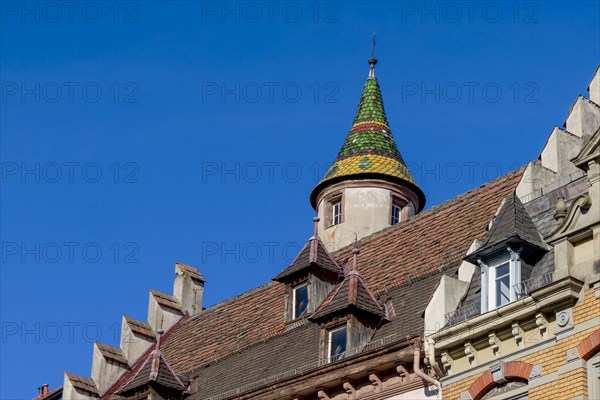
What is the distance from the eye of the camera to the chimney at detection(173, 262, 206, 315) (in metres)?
48.2

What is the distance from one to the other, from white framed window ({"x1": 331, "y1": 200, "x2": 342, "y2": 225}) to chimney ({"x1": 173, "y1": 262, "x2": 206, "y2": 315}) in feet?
15.5

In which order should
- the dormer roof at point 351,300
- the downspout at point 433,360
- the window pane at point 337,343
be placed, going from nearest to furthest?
the downspout at point 433,360 → the dormer roof at point 351,300 → the window pane at point 337,343

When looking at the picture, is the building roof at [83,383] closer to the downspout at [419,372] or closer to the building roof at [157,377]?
the building roof at [157,377]

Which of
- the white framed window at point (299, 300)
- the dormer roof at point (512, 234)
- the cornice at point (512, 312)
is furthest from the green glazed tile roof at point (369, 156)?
the cornice at point (512, 312)

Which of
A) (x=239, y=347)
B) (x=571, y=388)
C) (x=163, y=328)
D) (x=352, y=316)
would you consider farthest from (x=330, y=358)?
(x=163, y=328)

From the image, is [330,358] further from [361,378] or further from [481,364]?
[481,364]

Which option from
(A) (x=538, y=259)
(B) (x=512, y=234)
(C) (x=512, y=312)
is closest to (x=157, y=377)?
(B) (x=512, y=234)

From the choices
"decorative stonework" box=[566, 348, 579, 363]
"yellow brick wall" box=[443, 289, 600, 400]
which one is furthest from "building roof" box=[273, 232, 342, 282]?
"decorative stonework" box=[566, 348, 579, 363]

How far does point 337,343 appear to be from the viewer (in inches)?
1412

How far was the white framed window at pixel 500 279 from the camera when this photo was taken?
100ft

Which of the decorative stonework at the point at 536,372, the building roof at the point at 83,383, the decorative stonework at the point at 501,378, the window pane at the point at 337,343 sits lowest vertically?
the decorative stonework at the point at 536,372

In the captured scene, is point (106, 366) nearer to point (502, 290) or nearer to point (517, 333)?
point (502, 290)

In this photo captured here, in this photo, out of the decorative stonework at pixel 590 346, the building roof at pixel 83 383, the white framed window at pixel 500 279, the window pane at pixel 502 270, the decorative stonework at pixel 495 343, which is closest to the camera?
the decorative stonework at pixel 590 346

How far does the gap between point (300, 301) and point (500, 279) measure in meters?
9.96
